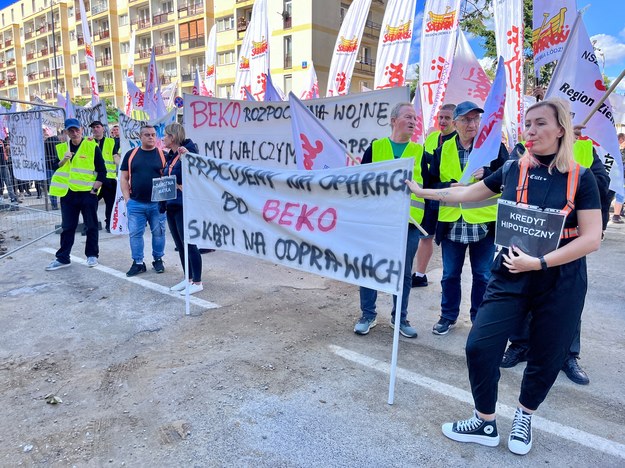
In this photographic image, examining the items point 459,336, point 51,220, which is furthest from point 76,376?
point 51,220

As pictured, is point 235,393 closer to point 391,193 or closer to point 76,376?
point 76,376

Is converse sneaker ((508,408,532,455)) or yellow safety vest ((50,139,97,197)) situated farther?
yellow safety vest ((50,139,97,197))

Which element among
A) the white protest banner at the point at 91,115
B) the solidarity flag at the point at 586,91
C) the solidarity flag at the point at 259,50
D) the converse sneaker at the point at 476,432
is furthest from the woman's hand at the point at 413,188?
the solidarity flag at the point at 259,50

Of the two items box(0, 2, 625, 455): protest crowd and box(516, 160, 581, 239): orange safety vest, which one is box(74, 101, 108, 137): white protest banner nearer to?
box(0, 2, 625, 455): protest crowd

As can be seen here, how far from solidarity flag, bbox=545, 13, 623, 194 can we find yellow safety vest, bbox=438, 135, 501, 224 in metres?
1.09

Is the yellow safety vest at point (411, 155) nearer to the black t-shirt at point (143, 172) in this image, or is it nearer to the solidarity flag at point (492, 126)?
the solidarity flag at point (492, 126)

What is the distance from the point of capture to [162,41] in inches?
1681

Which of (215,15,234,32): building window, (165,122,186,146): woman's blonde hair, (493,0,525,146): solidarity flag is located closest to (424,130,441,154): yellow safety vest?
(493,0,525,146): solidarity flag

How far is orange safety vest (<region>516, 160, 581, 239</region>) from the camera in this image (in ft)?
7.52

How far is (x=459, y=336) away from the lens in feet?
13.8

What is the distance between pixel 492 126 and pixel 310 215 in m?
1.61

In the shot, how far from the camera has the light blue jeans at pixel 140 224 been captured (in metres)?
6.10

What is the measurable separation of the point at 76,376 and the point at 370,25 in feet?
127

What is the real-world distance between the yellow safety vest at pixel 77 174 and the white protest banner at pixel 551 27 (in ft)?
20.2
